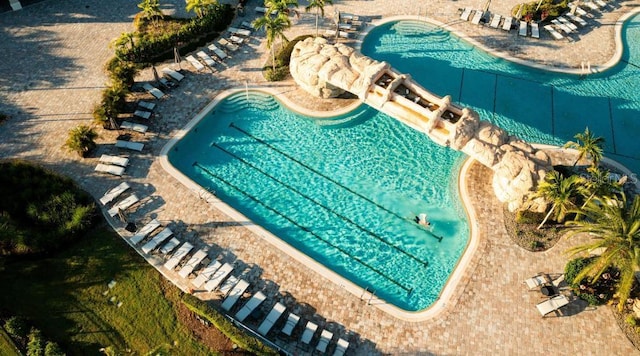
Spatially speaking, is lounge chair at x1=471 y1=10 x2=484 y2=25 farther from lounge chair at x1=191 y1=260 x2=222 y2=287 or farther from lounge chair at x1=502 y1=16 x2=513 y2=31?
lounge chair at x1=191 y1=260 x2=222 y2=287

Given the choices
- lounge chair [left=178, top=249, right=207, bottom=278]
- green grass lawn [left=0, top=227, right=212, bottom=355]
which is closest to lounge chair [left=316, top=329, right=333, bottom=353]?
green grass lawn [left=0, top=227, right=212, bottom=355]

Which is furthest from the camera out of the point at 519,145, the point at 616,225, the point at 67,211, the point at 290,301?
the point at 519,145

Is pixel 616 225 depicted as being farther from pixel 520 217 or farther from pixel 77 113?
pixel 77 113

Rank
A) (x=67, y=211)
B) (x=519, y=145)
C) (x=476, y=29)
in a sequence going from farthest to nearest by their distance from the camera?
(x=476, y=29)
(x=519, y=145)
(x=67, y=211)

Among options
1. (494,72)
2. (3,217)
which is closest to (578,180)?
(494,72)

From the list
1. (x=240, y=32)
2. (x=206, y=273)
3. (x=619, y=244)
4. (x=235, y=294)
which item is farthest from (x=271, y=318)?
(x=240, y=32)

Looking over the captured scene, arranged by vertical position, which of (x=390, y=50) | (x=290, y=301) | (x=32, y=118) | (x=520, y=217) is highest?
(x=390, y=50)

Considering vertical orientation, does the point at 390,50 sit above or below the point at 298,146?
above

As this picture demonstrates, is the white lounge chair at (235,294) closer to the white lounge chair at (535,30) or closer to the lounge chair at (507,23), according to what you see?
the lounge chair at (507,23)

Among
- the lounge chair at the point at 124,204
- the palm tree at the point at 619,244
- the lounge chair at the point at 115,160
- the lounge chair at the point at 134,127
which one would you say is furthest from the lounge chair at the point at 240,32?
the palm tree at the point at 619,244
